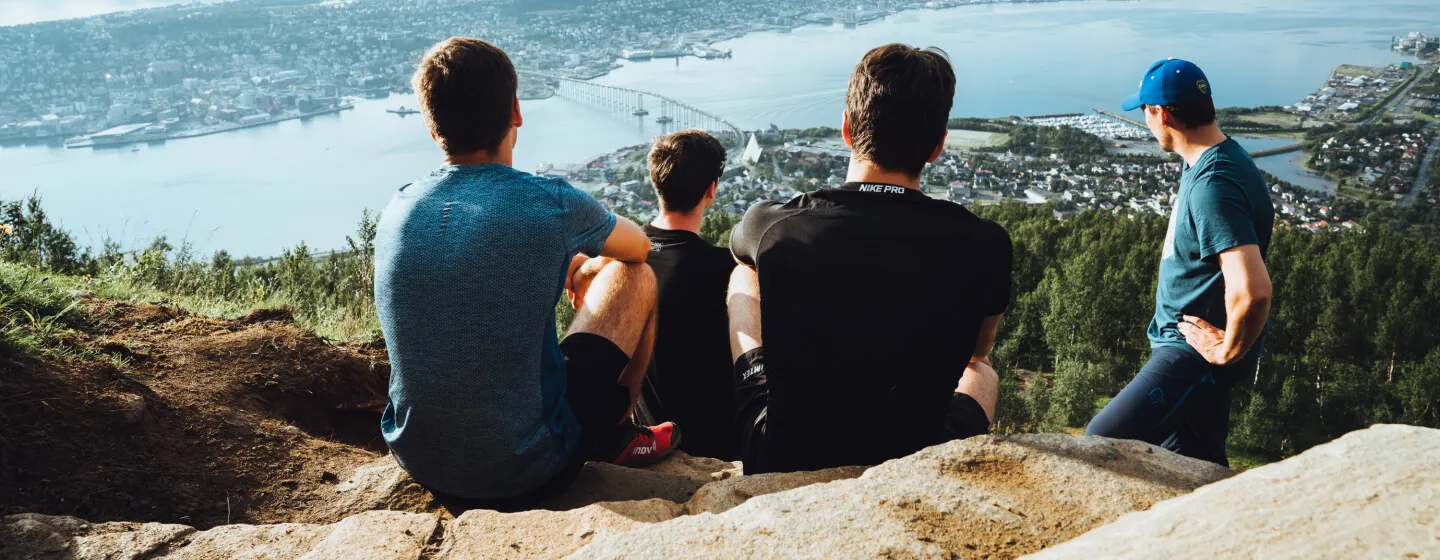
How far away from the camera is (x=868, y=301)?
2094mm

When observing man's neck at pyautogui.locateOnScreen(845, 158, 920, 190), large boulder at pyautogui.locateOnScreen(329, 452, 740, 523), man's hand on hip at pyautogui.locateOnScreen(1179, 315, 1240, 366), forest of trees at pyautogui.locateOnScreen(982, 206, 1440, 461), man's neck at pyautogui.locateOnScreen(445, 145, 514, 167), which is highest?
man's neck at pyautogui.locateOnScreen(445, 145, 514, 167)

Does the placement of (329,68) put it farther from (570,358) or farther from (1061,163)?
(570,358)

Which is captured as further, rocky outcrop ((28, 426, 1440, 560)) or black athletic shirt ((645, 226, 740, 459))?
black athletic shirt ((645, 226, 740, 459))

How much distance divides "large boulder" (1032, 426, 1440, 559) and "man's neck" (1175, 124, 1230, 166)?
1.39 metres

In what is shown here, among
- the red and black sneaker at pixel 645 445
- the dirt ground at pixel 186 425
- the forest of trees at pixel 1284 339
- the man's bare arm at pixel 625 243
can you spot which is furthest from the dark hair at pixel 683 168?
the forest of trees at pixel 1284 339

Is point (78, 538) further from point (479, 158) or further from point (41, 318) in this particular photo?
point (41, 318)

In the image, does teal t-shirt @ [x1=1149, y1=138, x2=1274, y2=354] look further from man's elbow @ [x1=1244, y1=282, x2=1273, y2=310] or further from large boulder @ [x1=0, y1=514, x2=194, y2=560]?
large boulder @ [x1=0, y1=514, x2=194, y2=560]

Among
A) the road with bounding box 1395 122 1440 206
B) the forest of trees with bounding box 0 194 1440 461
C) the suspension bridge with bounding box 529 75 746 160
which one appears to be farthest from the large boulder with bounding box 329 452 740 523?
the road with bounding box 1395 122 1440 206

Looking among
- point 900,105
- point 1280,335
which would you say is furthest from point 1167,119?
point 1280,335

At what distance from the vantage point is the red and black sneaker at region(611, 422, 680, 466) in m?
2.85

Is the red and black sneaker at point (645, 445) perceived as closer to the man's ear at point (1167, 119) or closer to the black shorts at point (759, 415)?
the black shorts at point (759, 415)

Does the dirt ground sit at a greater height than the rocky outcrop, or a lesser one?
lesser

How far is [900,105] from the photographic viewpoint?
84.2 inches

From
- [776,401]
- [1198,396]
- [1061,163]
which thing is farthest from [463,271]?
[1061,163]
